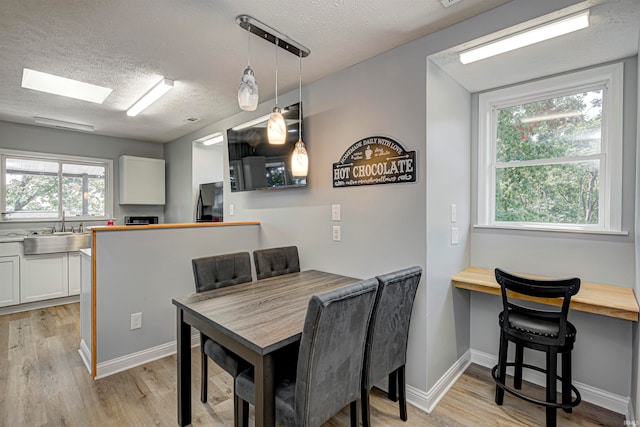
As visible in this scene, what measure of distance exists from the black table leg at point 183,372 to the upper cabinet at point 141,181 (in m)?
4.08

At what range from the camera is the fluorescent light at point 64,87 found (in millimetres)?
2895

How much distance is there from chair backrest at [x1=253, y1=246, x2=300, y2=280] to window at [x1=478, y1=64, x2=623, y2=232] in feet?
5.66

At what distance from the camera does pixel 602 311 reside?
69.9 inches

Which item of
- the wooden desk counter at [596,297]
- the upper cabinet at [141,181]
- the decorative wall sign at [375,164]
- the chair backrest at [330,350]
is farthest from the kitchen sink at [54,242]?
the wooden desk counter at [596,297]

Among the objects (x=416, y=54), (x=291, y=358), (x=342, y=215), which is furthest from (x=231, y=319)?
(x=416, y=54)

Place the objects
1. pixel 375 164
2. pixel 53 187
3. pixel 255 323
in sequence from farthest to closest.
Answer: pixel 53 187 < pixel 375 164 < pixel 255 323

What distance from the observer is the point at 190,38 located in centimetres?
213

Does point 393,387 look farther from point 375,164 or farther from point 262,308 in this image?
point 375,164

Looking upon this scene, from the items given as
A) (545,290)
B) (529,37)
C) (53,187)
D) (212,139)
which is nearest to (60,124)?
(53,187)

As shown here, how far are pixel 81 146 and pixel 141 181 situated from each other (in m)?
0.97

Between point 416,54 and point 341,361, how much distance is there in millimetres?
2047

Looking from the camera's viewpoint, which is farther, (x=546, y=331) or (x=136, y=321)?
(x=136, y=321)

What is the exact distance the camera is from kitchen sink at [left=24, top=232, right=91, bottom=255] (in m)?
3.94

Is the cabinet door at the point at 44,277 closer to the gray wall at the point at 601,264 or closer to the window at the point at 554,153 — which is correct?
the window at the point at 554,153
